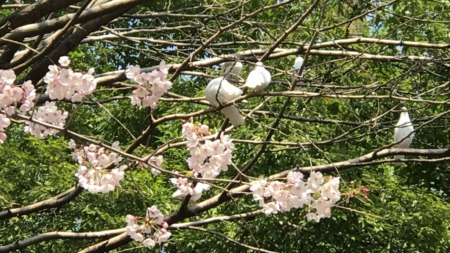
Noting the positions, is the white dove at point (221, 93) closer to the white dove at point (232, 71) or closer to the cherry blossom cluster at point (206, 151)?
the cherry blossom cluster at point (206, 151)

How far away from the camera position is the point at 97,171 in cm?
239

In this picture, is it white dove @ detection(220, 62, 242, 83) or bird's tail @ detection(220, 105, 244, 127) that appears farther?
white dove @ detection(220, 62, 242, 83)

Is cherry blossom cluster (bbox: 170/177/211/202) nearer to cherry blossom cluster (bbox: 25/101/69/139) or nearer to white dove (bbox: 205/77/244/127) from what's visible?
white dove (bbox: 205/77/244/127)

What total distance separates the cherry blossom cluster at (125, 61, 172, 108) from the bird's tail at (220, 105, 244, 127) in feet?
1.07

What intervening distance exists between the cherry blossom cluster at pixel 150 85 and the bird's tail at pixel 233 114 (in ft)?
1.07

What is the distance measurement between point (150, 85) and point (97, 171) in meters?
0.32

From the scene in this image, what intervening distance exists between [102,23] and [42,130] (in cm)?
89

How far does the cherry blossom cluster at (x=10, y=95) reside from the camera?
2098 mm

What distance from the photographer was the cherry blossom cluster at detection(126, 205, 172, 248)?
253 centimetres

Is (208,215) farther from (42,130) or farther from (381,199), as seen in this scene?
(42,130)

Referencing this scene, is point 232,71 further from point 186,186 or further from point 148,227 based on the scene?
point 148,227

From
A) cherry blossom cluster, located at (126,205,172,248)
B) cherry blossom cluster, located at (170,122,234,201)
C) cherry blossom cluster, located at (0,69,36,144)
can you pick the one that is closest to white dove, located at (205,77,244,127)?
cherry blossom cluster, located at (170,122,234,201)

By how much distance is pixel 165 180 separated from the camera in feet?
22.3

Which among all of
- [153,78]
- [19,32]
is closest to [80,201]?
[19,32]
